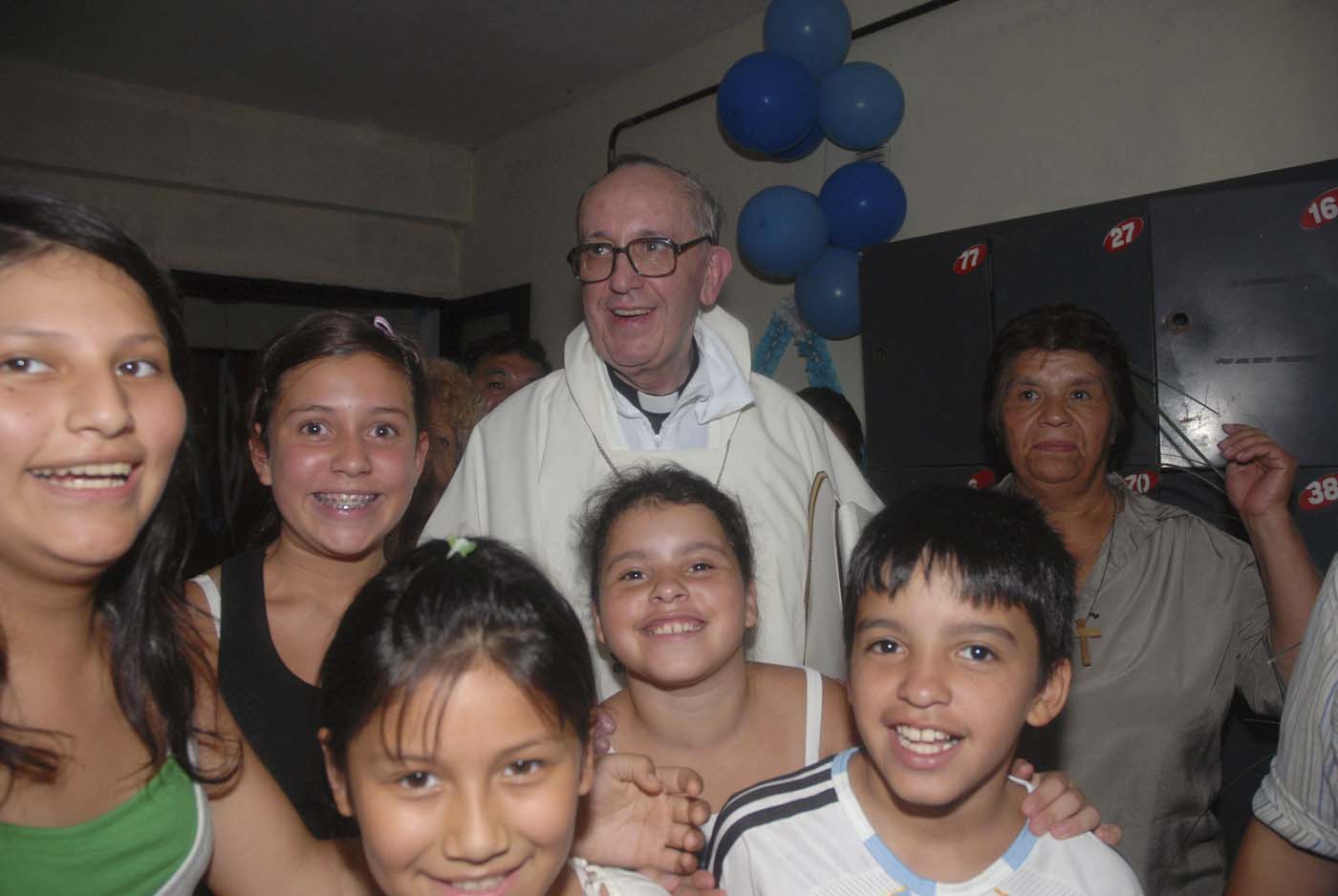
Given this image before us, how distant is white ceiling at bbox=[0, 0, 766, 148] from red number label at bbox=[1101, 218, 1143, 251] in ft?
9.26

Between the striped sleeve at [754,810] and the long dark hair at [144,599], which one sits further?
the striped sleeve at [754,810]

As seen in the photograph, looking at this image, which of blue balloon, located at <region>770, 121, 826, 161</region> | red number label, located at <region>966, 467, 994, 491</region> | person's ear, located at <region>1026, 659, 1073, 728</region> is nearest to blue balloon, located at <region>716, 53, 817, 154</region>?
blue balloon, located at <region>770, 121, 826, 161</region>

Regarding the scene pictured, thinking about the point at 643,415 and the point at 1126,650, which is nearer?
the point at 1126,650

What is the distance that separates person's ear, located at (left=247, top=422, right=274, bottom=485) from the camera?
191cm

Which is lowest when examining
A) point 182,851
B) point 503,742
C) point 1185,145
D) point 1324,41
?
point 182,851

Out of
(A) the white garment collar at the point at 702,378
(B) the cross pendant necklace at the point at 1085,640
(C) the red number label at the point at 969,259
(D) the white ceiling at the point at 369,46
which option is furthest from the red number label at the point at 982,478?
(D) the white ceiling at the point at 369,46

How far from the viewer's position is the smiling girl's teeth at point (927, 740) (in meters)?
1.37

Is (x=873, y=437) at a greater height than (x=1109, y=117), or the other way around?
(x=1109, y=117)

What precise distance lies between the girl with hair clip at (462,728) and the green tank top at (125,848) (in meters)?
0.19

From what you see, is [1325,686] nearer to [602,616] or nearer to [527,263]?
[602,616]

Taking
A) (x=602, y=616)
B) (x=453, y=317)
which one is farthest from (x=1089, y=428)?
(x=453, y=317)

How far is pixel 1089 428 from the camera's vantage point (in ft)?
7.57

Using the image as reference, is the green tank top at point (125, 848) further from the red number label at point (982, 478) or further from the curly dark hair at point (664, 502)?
the red number label at point (982, 478)

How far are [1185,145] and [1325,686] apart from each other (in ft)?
9.44
